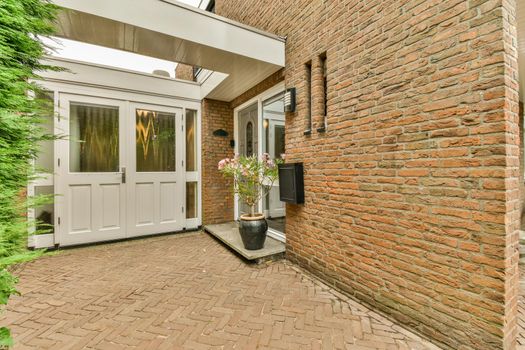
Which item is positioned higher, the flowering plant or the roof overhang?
the roof overhang

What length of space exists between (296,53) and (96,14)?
2.31 metres

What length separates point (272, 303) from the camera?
2438 mm

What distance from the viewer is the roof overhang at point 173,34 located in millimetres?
2518

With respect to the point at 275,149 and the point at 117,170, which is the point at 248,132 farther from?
the point at 117,170

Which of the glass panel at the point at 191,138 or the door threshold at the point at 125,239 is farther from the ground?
the glass panel at the point at 191,138

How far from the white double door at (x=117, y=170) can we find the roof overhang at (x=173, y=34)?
5.64 ft

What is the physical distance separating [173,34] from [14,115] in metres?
2.06

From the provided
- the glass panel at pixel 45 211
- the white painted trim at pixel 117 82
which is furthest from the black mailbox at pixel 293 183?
the glass panel at pixel 45 211

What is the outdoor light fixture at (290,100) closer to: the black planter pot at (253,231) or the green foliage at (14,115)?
the black planter pot at (253,231)

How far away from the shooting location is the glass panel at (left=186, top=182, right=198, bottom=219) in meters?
5.25

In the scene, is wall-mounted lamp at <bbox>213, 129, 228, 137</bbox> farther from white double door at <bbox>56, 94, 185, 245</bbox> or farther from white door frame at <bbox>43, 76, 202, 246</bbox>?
white double door at <bbox>56, 94, 185, 245</bbox>

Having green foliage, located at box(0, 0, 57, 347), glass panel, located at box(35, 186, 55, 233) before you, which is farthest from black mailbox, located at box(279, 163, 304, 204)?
glass panel, located at box(35, 186, 55, 233)

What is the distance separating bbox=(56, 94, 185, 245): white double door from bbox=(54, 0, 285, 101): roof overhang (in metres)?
1.72

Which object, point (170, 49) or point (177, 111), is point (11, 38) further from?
point (177, 111)
